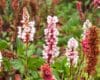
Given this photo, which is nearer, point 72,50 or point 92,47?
point 92,47

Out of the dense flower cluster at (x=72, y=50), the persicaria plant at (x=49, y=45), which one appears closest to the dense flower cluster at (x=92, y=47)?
the persicaria plant at (x=49, y=45)

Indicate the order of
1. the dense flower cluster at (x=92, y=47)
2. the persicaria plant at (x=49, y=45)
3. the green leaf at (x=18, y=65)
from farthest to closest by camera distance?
the green leaf at (x=18, y=65), the persicaria plant at (x=49, y=45), the dense flower cluster at (x=92, y=47)

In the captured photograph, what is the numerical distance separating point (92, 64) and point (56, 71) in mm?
904

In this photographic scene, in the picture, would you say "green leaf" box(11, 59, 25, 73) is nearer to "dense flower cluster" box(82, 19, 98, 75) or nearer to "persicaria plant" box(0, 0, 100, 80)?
"persicaria plant" box(0, 0, 100, 80)

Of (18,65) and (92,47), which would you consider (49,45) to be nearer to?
(92,47)

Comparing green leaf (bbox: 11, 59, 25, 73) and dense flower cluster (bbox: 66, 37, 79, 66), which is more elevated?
dense flower cluster (bbox: 66, 37, 79, 66)

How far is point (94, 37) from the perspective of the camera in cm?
246

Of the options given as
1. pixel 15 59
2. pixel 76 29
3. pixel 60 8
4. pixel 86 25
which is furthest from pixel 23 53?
pixel 60 8

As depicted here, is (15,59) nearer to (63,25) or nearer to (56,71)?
(56,71)

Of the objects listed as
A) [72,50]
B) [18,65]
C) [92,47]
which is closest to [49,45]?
[72,50]

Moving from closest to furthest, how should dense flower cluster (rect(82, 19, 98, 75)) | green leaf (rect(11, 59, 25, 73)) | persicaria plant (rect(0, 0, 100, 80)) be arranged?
dense flower cluster (rect(82, 19, 98, 75)) → persicaria plant (rect(0, 0, 100, 80)) → green leaf (rect(11, 59, 25, 73))

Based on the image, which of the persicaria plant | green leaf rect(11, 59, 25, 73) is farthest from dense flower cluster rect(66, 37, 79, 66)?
green leaf rect(11, 59, 25, 73)

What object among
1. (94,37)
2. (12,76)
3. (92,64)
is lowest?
(12,76)

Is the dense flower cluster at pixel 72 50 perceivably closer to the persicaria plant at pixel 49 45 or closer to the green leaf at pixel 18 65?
the persicaria plant at pixel 49 45
